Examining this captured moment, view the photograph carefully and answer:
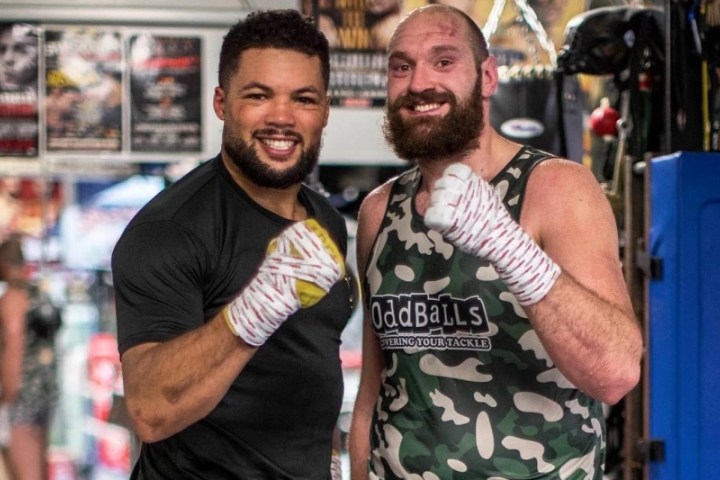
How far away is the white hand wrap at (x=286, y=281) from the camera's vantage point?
1.68m

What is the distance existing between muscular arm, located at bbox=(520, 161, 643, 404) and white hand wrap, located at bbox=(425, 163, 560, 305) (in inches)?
1.8

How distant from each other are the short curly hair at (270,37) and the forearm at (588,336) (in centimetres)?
75

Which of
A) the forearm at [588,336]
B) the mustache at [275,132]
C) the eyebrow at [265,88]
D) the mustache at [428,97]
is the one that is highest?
the eyebrow at [265,88]

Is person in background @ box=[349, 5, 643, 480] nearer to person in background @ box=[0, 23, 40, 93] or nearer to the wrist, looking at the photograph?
the wrist

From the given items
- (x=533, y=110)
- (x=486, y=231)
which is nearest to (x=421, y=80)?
(x=486, y=231)

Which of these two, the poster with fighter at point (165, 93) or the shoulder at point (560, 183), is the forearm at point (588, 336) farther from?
the poster with fighter at point (165, 93)

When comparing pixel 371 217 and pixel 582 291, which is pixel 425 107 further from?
pixel 582 291

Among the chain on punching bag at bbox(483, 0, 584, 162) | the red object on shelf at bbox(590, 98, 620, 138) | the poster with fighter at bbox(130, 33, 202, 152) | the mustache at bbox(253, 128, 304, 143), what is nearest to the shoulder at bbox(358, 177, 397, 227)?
the mustache at bbox(253, 128, 304, 143)

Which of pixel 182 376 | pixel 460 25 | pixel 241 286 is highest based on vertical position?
pixel 460 25

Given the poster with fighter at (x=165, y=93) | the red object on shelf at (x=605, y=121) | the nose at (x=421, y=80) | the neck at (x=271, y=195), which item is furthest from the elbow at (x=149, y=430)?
the poster with fighter at (x=165, y=93)

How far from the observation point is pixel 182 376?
69.3 inches

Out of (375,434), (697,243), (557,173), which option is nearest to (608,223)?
(557,173)

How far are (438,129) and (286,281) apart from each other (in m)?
0.69

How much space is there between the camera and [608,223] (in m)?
2.06
